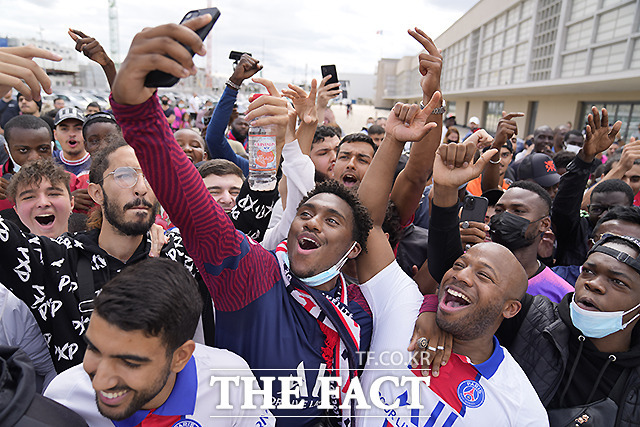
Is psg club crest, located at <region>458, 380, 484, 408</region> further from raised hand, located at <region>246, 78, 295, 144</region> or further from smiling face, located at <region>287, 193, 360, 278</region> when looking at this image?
raised hand, located at <region>246, 78, 295, 144</region>

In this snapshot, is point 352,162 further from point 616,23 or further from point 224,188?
point 616,23

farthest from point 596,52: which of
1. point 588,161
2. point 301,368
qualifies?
point 301,368

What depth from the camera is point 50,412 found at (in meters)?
1.18

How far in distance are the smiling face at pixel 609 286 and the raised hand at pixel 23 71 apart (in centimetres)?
257

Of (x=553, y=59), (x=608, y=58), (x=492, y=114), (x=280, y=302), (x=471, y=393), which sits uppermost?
(x=553, y=59)

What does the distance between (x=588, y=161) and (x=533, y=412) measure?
7.25 feet

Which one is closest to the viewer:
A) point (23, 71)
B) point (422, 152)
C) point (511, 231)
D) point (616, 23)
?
point (23, 71)

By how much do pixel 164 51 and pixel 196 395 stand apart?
1.22 m

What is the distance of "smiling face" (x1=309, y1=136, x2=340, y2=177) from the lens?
12.1ft

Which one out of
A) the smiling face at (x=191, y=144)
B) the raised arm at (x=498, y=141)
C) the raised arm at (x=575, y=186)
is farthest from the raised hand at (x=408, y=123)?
the smiling face at (x=191, y=144)

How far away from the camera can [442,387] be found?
1.75m

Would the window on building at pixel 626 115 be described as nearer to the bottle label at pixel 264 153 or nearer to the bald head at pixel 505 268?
the bald head at pixel 505 268

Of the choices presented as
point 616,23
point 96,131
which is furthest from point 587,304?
point 616,23

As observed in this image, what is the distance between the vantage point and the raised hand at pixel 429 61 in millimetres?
2373
